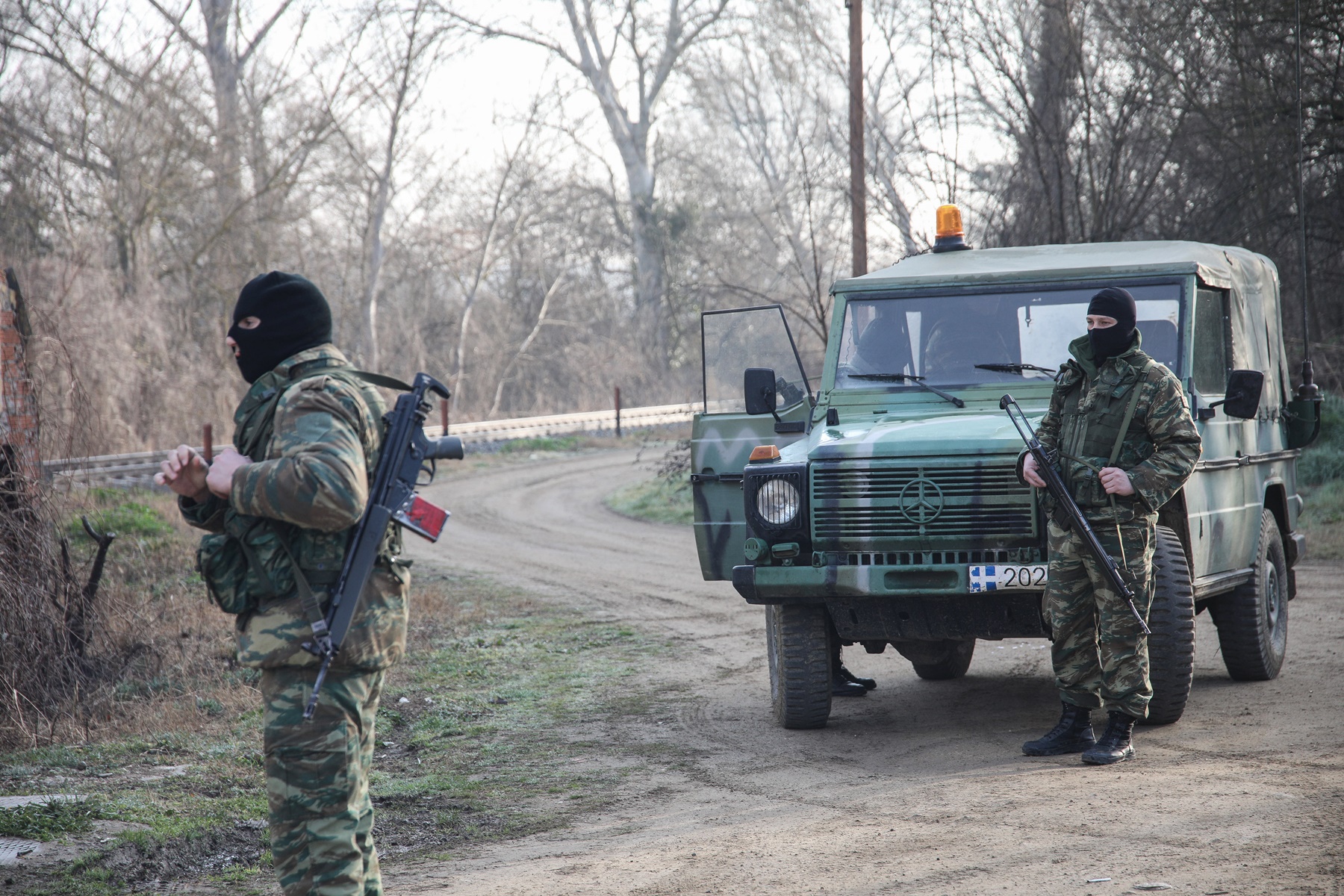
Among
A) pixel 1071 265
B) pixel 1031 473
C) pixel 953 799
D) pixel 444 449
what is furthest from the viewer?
pixel 1071 265

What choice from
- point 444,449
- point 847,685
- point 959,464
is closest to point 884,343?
point 959,464

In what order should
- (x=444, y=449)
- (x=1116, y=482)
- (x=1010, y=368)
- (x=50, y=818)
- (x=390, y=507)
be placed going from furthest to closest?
(x=1010, y=368) → (x=1116, y=482) → (x=50, y=818) → (x=444, y=449) → (x=390, y=507)

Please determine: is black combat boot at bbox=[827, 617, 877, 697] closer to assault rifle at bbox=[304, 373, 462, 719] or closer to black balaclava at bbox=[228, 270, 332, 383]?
assault rifle at bbox=[304, 373, 462, 719]

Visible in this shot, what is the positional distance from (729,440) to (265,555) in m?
3.99

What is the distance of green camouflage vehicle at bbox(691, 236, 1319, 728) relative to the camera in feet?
18.6

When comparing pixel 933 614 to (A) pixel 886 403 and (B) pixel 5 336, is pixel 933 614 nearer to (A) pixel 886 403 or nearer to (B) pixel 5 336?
(A) pixel 886 403

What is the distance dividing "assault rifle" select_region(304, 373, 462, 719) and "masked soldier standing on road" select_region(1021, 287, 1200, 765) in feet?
9.43

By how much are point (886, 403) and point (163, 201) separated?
20.6 metres

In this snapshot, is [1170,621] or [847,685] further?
[847,685]

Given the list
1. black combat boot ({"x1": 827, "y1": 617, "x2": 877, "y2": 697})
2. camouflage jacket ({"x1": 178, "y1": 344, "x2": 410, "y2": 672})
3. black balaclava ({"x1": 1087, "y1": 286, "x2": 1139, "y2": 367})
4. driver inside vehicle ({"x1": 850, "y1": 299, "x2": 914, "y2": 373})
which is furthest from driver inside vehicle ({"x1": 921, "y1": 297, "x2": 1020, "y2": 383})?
camouflage jacket ({"x1": 178, "y1": 344, "x2": 410, "y2": 672})

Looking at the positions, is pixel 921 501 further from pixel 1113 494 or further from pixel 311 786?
pixel 311 786

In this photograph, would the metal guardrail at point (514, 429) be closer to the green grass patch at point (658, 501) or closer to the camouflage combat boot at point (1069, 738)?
the green grass patch at point (658, 501)

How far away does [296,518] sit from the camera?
3.09m

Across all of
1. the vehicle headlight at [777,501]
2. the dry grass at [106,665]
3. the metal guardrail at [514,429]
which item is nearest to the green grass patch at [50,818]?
the dry grass at [106,665]
